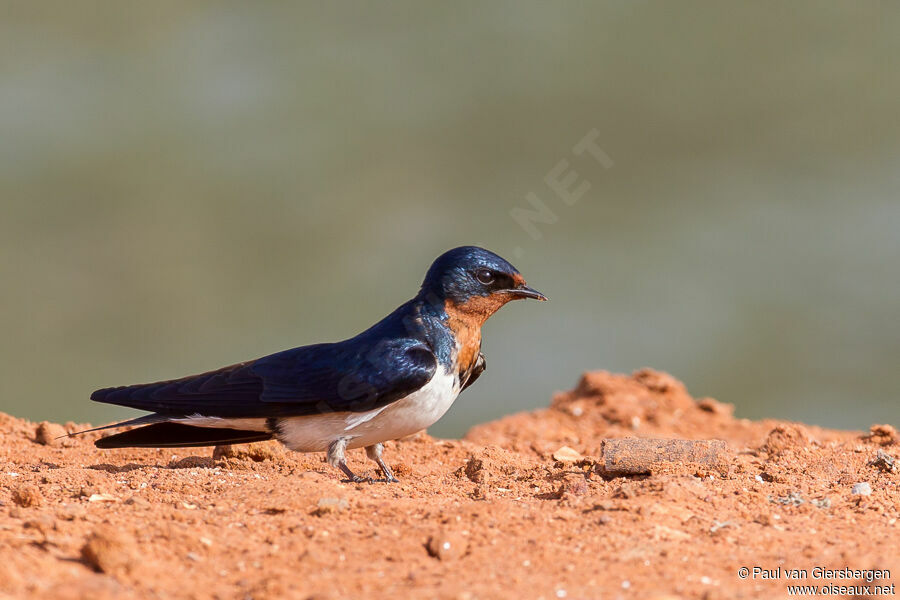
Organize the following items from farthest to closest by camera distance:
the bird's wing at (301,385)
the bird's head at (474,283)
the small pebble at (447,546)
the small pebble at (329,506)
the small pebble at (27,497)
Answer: the bird's head at (474,283) → the bird's wing at (301,385) → the small pebble at (27,497) → the small pebble at (329,506) → the small pebble at (447,546)

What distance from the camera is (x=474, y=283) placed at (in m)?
6.63

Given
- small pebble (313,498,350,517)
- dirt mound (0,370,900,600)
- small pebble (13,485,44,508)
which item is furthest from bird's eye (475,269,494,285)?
small pebble (13,485,44,508)

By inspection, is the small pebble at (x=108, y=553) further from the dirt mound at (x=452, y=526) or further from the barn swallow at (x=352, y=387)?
the barn swallow at (x=352, y=387)

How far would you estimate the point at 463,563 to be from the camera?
4.20 metres

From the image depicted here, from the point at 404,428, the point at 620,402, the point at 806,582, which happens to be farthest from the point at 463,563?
the point at 620,402

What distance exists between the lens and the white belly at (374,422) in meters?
6.26

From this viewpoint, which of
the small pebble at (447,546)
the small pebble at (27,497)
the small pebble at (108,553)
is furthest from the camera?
the small pebble at (27,497)

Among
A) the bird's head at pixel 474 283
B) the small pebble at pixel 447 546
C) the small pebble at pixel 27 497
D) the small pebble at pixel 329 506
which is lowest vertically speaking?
the small pebble at pixel 447 546

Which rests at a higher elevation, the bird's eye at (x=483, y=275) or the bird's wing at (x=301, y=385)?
A: the bird's eye at (x=483, y=275)

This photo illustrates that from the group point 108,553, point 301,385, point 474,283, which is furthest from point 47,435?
point 108,553

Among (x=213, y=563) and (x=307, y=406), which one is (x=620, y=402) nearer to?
(x=307, y=406)

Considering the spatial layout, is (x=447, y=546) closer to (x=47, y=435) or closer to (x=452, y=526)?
(x=452, y=526)

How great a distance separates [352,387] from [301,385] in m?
0.38

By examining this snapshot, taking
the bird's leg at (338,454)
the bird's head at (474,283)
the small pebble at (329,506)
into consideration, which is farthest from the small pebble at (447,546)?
the bird's head at (474,283)
